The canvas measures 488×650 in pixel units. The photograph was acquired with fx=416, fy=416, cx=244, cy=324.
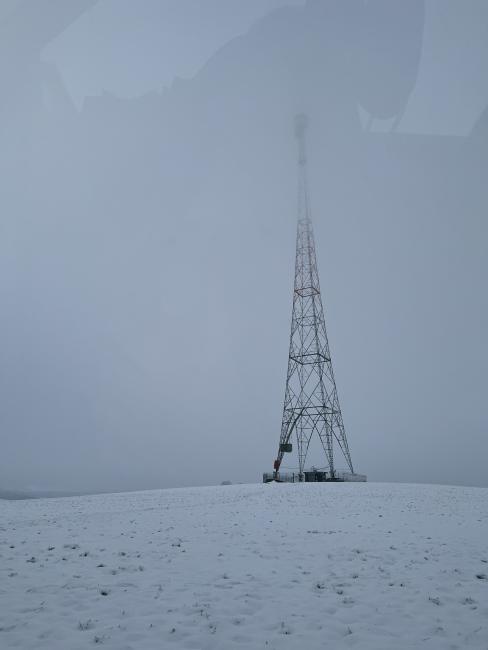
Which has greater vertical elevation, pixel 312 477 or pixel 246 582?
pixel 312 477

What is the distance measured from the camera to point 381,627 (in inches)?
276

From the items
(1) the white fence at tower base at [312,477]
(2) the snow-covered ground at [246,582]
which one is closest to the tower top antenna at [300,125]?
(1) the white fence at tower base at [312,477]

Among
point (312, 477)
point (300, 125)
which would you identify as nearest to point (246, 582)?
point (312, 477)

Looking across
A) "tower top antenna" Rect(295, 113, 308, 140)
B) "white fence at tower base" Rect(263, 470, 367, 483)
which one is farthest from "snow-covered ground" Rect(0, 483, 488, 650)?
"tower top antenna" Rect(295, 113, 308, 140)

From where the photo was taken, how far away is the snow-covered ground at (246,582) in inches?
265

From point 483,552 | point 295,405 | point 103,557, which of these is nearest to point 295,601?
point 103,557

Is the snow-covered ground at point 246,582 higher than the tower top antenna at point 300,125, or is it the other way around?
the tower top antenna at point 300,125

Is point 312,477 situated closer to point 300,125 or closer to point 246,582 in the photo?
point 246,582

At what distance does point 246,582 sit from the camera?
8969 mm

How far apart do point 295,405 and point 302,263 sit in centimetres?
1580

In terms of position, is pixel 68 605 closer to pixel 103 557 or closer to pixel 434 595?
pixel 103 557

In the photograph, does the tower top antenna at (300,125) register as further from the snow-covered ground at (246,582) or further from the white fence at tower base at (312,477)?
the snow-covered ground at (246,582)

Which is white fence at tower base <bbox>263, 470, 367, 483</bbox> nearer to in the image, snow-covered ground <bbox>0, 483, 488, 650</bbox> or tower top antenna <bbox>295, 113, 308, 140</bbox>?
snow-covered ground <bbox>0, 483, 488, 650</bbox>

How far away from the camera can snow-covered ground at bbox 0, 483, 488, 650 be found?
673 cm
